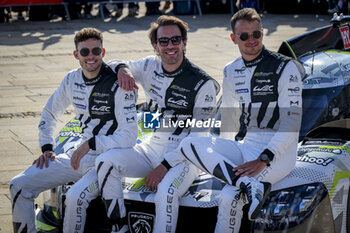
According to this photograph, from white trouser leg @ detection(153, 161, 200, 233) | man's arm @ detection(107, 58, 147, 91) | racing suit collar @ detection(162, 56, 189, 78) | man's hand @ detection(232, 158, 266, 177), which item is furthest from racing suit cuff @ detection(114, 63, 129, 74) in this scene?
man's hand @ detection(232, 158, 266, 177)

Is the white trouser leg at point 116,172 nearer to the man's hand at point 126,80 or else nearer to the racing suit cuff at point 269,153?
the man's hand at point 126,80

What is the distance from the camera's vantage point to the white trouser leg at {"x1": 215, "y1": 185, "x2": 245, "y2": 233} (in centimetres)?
430

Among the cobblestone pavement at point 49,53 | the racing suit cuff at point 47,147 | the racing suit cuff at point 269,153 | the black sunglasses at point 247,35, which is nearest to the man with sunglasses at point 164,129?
the black sunglasses at point 247,35

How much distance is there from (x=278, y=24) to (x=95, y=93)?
13158 mm

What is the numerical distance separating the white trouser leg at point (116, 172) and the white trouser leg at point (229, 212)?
730mm

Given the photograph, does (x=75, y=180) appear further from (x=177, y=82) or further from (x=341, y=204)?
(x=341, y=204)

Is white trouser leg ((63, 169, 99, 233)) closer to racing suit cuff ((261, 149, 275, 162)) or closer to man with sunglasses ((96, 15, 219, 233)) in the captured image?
man with sunglasses ((96, 15, 219, 233))

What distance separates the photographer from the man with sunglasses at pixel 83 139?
15.6 ft

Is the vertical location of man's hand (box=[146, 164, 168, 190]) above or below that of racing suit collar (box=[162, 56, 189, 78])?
below

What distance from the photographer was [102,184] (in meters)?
4.65

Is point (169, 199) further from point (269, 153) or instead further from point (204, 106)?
point (204, 106)

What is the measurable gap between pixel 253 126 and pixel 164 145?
75 cm

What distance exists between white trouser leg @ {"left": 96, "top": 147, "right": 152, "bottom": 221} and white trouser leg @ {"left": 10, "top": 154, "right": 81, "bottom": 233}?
47 centimetres

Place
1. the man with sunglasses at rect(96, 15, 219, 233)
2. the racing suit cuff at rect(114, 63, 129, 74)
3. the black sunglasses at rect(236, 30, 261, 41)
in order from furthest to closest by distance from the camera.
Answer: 1. the racing suit cuff at rect(114, 63, 129, 74)
2. the black sunglasses at rect(236, 30, 261, 41)
3. the man with sunglasses at rect(96, 15, 219, 233)
